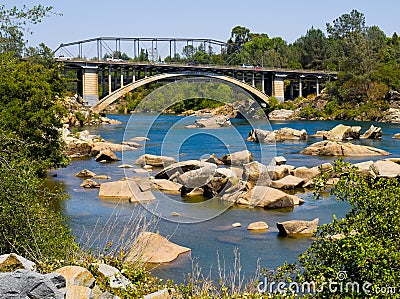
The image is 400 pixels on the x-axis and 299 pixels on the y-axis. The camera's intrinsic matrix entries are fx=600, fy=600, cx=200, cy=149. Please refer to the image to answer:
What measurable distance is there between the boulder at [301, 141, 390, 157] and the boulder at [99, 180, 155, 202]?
12.4m

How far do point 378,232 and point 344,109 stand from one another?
51.5 metres

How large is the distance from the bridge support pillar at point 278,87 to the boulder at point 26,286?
64203 mm

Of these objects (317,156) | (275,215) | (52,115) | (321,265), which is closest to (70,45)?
(317,156)

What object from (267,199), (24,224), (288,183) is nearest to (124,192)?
(267,199)

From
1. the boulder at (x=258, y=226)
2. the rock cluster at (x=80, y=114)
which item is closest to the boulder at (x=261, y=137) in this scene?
the rock cluster at (x=80, y=114)

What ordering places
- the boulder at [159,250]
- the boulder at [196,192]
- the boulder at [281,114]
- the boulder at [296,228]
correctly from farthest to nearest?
the boulder at [281,114] < the boulder at [196,192] < the boulder at [296,228] < the boulder at [159,250]

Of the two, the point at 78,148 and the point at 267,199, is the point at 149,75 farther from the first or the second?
the point at 267,199

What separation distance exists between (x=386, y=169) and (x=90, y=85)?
39.5 metres

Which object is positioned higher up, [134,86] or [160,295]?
[134,86]

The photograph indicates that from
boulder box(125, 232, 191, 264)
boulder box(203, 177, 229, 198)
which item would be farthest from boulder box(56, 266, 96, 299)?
boulder box(203, 177, 229, 198)

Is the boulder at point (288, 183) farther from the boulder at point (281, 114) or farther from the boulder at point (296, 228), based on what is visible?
the boulder at point (281, 114)

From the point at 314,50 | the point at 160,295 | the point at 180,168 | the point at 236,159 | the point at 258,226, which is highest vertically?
the point at 314,50

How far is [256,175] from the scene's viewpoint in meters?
20.2

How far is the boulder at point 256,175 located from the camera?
19.9 m
